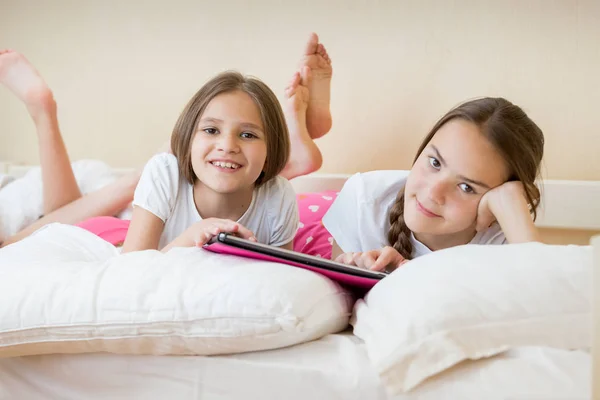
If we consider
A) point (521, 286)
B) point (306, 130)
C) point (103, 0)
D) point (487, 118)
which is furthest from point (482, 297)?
point (103, 0)

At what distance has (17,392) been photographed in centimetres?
77

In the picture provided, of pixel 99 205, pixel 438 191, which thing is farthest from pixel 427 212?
pixel 99 205

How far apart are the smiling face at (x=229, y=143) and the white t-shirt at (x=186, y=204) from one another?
0.07 meters

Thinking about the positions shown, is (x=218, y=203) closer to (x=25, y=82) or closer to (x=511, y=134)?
(x=511, y=134)

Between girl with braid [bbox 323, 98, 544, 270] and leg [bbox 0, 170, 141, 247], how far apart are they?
70 centimetres

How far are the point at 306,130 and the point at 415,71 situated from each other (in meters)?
0.30

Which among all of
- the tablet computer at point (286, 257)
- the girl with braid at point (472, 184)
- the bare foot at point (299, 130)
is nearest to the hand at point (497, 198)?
the girl with braid at point (472, 184)

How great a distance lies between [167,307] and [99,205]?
2.96ft

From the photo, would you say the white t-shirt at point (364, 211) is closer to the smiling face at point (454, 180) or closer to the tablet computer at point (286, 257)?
the smiling face at point (454, 180)

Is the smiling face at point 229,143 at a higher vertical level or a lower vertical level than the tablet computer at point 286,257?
higher

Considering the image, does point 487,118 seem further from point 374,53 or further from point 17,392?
point 17,392

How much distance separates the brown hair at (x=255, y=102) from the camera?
1.14m

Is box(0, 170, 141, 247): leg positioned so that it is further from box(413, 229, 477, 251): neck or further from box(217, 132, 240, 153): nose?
box(413, 229, 477, 251): neck

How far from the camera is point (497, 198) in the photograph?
39.1 inches
